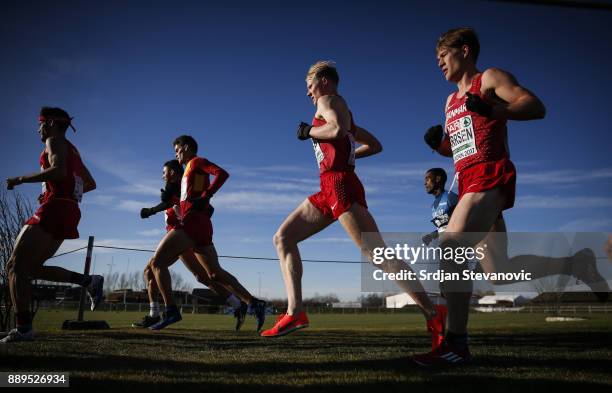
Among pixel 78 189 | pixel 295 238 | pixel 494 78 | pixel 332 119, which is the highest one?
pixel 494 78

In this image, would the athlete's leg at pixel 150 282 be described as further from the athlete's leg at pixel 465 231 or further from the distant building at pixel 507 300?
the distant building at pixel 507 300

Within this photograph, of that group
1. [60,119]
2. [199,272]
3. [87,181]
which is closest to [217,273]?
[199,272]

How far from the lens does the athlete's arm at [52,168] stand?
516 centimetres

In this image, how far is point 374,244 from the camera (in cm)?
381

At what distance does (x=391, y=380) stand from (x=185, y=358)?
1999mm

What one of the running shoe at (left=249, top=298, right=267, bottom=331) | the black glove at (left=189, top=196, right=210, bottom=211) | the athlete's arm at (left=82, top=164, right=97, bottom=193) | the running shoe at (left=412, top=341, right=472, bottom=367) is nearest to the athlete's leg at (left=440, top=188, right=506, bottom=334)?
the running shoe at (left=412, top=341, right=472, bottom=367)

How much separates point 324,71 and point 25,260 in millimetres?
4080

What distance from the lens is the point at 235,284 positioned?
743 centimetres

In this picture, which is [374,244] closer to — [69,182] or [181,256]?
[69,182]

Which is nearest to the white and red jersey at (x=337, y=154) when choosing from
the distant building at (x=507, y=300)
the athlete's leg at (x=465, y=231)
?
the athlete's leg at (x=465, y=231)

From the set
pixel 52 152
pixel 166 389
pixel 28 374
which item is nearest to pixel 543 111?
pixel 166 389

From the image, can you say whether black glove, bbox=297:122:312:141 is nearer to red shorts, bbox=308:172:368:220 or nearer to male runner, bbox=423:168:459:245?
red shorts, bbox=308:172:368:220

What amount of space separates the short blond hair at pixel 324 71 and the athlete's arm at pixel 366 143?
573mm

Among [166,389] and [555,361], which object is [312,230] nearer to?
[166,389]
